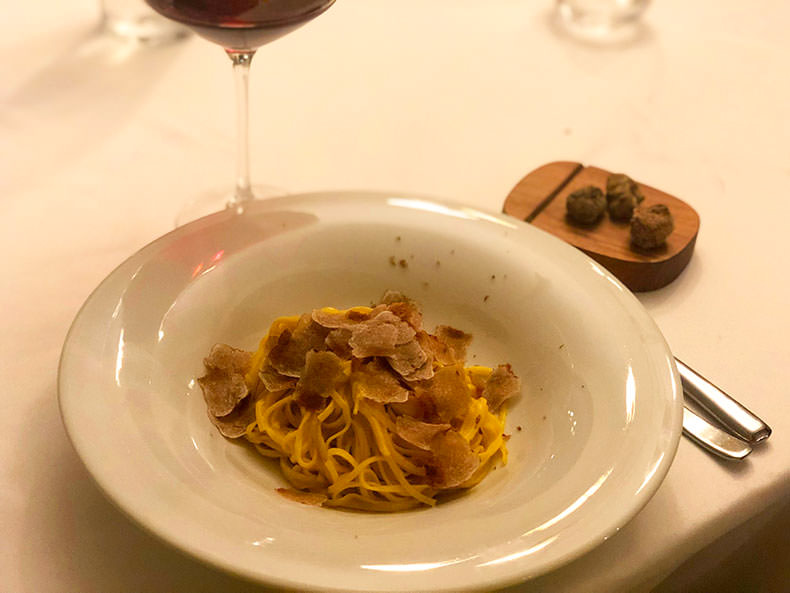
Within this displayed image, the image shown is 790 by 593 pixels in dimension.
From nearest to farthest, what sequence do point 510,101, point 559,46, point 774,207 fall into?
point 774,207 < point 510,101 < point 559,46

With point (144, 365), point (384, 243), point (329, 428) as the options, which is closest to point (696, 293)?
point (384, 243)

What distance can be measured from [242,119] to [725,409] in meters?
0.72

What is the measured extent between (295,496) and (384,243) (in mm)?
354

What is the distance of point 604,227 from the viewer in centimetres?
116

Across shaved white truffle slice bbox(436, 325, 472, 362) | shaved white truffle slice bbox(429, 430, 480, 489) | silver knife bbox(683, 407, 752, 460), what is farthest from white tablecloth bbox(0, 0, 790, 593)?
shaved white truffle slice bbox(436, 325, 472, 362)

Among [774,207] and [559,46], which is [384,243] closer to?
[774,207]

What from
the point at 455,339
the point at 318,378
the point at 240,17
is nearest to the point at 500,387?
the point at 455,339

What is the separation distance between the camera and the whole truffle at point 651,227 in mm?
1097

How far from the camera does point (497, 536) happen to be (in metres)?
0.67

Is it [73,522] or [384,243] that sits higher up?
[384,243]

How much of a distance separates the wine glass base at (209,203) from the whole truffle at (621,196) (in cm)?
47

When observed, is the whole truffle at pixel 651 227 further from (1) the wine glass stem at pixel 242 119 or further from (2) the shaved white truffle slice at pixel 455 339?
(1) the wine glass stem at pixel 242 119

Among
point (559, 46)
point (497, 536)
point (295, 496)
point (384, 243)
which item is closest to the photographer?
point (497, 536)

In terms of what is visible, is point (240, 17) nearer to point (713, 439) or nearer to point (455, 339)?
point (455, 339)
